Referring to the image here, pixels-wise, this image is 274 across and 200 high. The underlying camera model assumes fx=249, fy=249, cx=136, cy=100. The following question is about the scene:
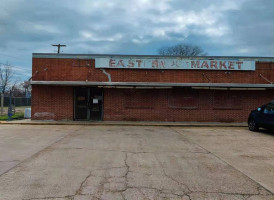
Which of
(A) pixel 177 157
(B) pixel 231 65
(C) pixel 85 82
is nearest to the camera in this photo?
(A) pixel 177 157

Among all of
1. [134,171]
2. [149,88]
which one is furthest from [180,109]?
[134,171]

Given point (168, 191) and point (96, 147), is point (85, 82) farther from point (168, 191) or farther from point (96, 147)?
point (168, 191)

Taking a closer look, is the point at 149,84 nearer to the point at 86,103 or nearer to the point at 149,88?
the point at 149,88

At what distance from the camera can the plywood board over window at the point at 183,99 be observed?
1802cm

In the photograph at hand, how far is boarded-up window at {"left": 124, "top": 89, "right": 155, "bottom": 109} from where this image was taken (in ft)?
58.4

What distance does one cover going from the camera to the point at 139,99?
17828 millimetres

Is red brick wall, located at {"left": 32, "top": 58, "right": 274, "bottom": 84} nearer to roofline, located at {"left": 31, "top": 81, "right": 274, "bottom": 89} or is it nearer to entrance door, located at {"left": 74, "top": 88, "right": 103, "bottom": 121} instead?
roofline, located at {"left": 31, "top": 81, "right": 274, "bottom": 89}

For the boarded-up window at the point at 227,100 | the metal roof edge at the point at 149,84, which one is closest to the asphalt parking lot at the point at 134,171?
the metal roof edge at the point at 149,84

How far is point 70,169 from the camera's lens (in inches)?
235

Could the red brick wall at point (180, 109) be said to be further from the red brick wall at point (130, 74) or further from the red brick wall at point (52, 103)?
the red brick wall at point (52, 103)

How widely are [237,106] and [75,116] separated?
11770 mm

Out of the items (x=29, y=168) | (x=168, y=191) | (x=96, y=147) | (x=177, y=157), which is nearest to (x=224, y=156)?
(x=177, y=157)

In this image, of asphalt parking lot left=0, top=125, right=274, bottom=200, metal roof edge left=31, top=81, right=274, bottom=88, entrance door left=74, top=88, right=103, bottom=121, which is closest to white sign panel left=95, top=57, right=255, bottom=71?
metal roof edge left=31, top=81, right=274, bottom=88

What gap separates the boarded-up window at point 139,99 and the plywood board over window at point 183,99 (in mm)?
1387
